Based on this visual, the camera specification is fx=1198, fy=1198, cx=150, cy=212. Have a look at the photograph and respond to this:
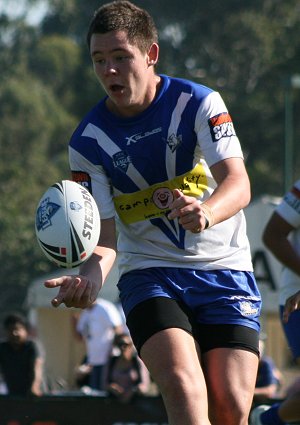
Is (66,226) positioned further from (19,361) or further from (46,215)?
(19,361)

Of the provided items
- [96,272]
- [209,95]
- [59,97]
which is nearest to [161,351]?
[96,272]

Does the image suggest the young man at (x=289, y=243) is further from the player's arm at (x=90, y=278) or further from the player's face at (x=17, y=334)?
the player's face at (x=17, y=334)

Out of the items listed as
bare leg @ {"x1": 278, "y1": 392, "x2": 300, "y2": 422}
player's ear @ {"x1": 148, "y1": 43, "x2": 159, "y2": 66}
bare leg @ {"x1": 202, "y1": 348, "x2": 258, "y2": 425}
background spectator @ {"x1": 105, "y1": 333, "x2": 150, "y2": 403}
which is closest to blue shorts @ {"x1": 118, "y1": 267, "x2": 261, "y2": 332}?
bare leg @ {"x1": 202, "y1": 348, "x2": 258, "y2": 425}

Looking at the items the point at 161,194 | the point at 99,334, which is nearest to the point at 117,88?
the point at 161,194

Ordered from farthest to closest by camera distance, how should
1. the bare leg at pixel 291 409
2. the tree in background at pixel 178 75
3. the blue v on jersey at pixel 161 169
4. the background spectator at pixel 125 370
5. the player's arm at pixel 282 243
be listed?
1. the tree in background at pixel 178 75
2. the background spectator at pixel 125 370
3. the bare leg at pixel 291 409
4. the player's arm at pixel 282 243
5. the blue v on jersey at pixel 161 169

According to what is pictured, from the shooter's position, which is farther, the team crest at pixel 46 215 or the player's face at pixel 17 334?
the player's face at pixel 17 334

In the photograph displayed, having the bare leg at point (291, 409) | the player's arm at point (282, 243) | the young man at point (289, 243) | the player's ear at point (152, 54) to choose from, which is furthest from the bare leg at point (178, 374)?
the bare leg at point (291, 409)

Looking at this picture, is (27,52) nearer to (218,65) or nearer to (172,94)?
(218,65)

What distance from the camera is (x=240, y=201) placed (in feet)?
19.2

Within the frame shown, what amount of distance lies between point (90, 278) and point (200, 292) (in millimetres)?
599

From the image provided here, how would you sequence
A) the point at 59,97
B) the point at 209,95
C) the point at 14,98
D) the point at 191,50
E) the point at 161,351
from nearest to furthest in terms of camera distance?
1. the point at 161,351
2. the point at 209,95
3. the point at 191,50
4. the point at 14,98
5. the point at 59,97

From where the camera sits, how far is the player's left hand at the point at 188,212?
17.6ft

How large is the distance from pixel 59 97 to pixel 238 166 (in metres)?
61.7

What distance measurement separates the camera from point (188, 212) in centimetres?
536
